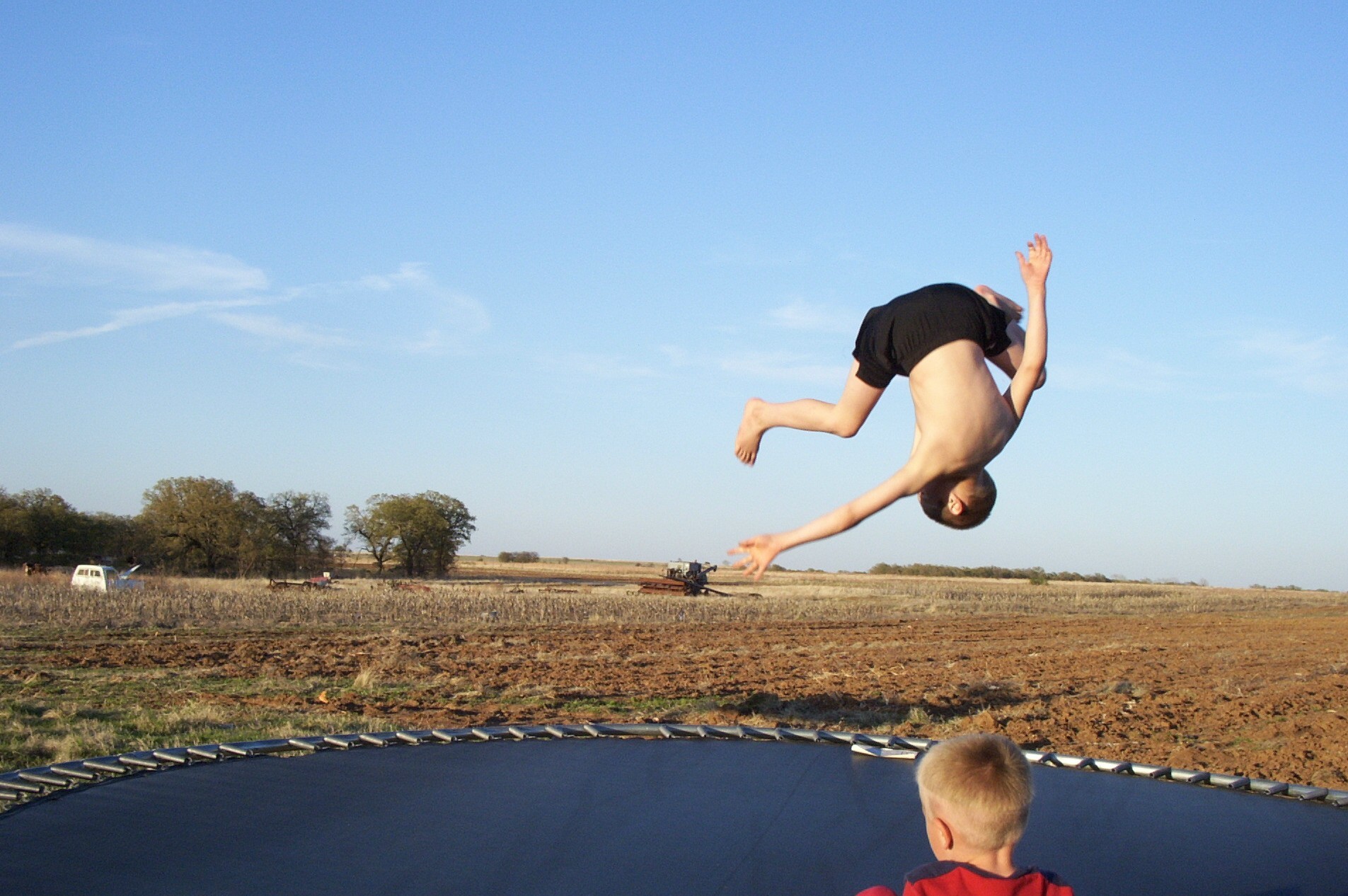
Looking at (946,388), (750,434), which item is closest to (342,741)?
(750,434)

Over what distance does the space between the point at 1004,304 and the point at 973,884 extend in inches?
60.4

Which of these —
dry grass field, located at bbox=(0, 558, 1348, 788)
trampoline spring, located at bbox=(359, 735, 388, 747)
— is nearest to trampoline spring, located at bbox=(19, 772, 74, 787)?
trampoline spring, located at bbox=(359, 735, 388, 747)

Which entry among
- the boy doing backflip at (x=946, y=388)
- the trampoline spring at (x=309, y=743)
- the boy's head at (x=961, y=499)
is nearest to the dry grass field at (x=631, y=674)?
the trampoline spring at (x=309, y=743)

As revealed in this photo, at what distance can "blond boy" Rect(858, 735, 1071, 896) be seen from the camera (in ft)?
4.99

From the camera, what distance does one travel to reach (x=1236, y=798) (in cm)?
372

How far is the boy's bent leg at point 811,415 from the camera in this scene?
2.59 m

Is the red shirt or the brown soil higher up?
the red shirt

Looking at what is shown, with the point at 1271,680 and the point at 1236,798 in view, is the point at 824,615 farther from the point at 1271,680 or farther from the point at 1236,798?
the point at 1236,798

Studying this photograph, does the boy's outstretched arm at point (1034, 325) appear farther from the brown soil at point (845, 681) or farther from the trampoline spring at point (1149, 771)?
Result: the brown soil at point (845, 681)

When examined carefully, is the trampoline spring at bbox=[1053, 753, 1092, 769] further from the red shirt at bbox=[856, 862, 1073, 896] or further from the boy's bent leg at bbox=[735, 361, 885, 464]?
the red shirt at bbox=[856, 862, 1073, 896]

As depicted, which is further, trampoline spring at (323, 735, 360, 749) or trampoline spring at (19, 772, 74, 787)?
trampoline spring at (323, 735, 360, 749)

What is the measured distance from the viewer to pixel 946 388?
7.73 ft

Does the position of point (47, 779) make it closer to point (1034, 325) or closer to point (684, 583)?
point (1034, 325)

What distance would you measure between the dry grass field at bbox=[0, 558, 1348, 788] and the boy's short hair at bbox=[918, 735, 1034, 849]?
15.6 ft
